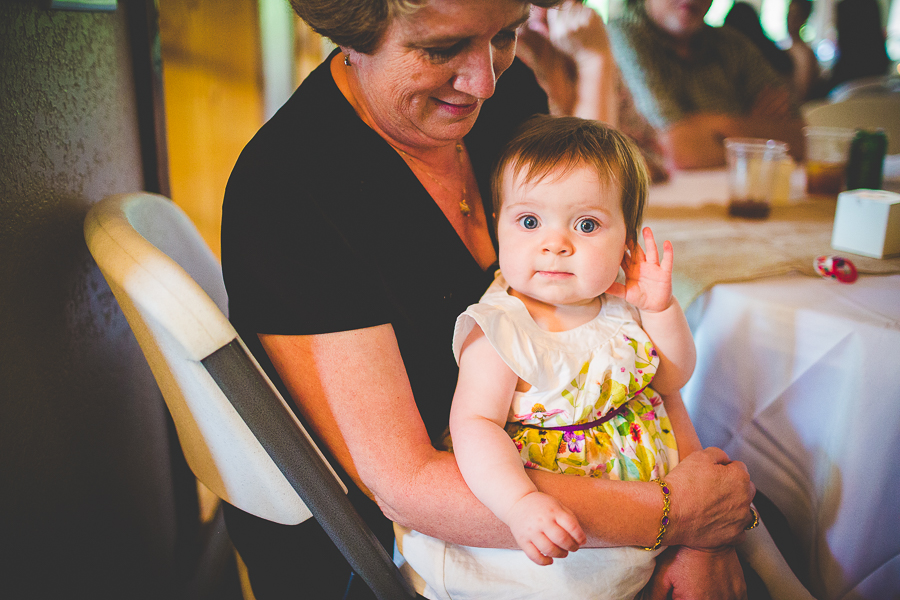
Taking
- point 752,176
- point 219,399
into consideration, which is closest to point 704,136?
point 752,176

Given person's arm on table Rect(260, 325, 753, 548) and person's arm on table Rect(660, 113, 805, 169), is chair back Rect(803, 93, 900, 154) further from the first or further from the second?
person's arm on table Rect(260, 325, 753, 548)

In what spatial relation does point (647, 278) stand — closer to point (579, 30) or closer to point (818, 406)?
point (818, 406)

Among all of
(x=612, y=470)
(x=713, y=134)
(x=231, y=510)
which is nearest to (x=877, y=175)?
(x=713, y=134)

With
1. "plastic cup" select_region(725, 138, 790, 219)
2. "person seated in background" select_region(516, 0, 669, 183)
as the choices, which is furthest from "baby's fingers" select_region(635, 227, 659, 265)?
"person seated in background" select_region(516, 0, 669, 183)

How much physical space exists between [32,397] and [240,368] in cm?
44

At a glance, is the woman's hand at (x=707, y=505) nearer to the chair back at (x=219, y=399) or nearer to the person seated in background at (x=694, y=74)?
the chair back at (x=219, y=399)

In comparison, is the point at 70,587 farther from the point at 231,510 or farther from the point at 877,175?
the point at 877,175

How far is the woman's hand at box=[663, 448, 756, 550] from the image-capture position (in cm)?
83

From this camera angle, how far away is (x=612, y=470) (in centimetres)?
88

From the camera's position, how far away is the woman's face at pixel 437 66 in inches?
29.9

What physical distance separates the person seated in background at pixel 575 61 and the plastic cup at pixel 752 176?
1.20 feet

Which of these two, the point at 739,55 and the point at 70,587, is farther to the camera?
the point at 739,55

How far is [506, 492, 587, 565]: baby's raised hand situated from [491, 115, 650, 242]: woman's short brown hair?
18.7 inches

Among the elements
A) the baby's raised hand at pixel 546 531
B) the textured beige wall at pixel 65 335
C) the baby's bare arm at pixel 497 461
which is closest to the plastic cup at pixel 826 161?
the baby's bare arm at pixel 497 461
